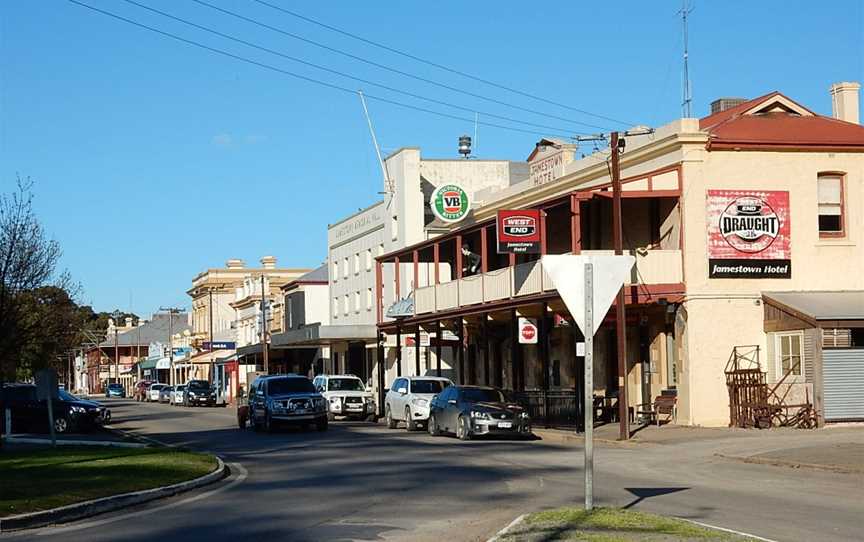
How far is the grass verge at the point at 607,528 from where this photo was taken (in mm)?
11381

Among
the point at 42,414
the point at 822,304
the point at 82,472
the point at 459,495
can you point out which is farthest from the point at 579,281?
the point at 42,414

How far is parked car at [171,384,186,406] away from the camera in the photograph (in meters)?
78.2

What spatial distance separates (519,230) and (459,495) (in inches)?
752

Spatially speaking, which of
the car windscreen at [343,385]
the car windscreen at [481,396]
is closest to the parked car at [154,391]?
the car windscreen at [343,385]

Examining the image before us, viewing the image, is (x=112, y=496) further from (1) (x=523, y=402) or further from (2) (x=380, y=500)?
(1) (x=523, y=402)

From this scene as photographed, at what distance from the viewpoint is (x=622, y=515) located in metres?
12.8

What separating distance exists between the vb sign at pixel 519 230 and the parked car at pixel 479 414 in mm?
4799

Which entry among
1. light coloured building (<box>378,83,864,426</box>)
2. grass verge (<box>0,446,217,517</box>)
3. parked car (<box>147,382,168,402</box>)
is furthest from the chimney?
parked car (<box>147,382,168,402</box>)

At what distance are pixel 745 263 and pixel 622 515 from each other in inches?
837

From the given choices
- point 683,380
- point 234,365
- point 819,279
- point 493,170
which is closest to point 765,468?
point 683,380

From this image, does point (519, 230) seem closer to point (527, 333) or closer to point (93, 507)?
point (527, 333)

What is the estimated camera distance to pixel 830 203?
33812 mm

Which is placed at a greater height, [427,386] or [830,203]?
[830,203]

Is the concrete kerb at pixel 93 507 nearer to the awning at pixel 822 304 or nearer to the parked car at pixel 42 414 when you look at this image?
the awning at pixel 822 304
